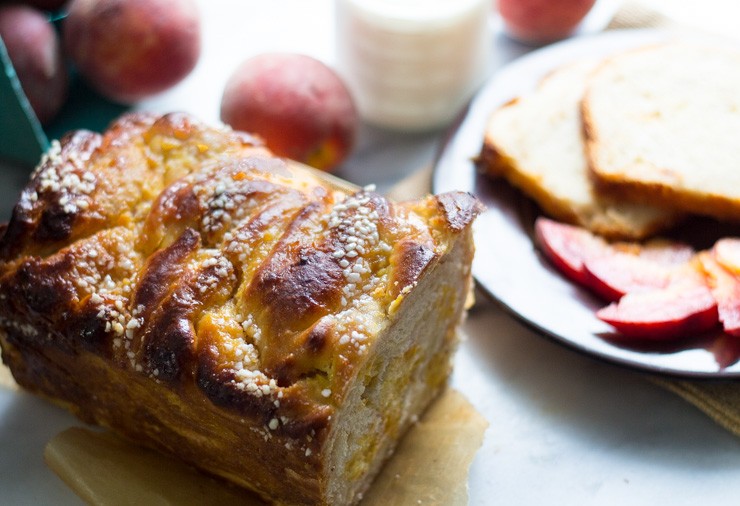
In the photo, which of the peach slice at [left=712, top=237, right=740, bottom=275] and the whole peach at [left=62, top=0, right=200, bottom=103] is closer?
the peach slice at [left=712, top=237, right=740, bottom=275]

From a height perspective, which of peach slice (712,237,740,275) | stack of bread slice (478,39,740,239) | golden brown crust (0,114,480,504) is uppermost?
golden brown crust (0,114,480,504)

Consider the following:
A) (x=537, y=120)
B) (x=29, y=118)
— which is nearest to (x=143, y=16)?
(x=29, y=118)

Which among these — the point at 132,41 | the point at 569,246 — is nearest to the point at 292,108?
the point at 132,41

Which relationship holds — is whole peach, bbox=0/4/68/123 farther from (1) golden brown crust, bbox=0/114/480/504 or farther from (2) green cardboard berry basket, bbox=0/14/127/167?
(1) golden brown crust, bbox=0/114/480/504

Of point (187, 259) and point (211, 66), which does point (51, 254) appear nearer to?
point (187, 259)

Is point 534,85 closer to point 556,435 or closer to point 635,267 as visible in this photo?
point 635,267

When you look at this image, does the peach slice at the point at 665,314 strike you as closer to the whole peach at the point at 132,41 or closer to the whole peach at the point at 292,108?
the whole peach at the point at 292,108

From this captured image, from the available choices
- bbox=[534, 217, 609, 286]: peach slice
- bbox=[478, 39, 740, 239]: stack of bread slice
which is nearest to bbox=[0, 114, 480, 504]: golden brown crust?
bbox=[534, 217, 609, 286]: peach slice
